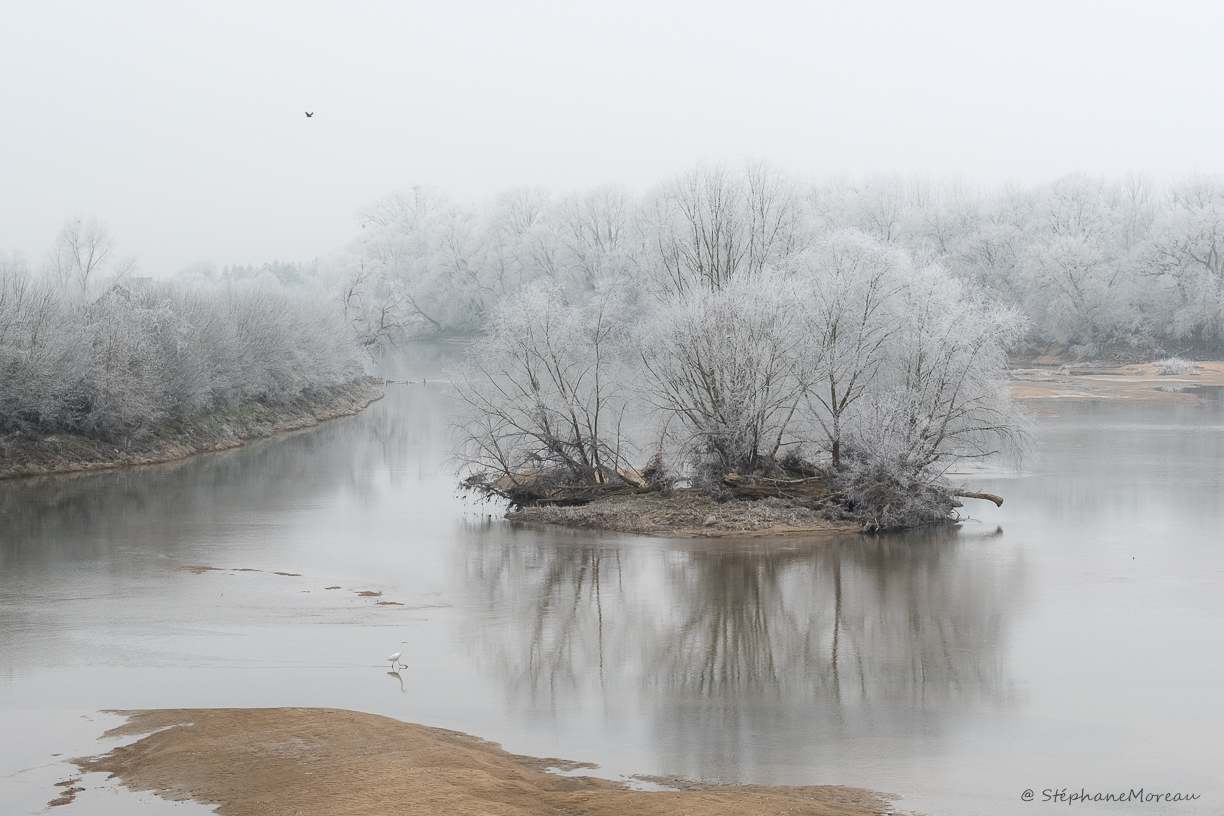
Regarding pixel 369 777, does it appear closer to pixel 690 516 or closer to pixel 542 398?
pixel 690 516

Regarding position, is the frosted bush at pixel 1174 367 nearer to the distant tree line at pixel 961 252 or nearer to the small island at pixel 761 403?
the distant tree line at pixel 961 252

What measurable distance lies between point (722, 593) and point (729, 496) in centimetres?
704

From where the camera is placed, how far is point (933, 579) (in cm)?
2061

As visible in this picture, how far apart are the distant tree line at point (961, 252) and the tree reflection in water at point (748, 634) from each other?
36.1m

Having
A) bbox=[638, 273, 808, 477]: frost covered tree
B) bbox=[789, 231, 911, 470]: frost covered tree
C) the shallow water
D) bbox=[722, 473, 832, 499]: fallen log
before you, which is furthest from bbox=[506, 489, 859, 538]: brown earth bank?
bbox=[789, 231, 911, 470]: frost covered tree

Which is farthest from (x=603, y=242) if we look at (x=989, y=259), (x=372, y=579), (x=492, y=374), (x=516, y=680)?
(x=516, y=680)

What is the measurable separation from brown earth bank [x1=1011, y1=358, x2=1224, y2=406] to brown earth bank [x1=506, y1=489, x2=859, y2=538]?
33979mm

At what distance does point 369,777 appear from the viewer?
9906 mm

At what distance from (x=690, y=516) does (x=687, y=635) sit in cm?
858

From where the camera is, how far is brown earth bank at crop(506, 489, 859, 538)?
81.1 ft

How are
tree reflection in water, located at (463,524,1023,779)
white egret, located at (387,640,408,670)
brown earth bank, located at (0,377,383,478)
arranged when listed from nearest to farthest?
1. tree reflection in water, located at (463,524,1023,779)
2. white egret, located at (387,640,408,670)
3. brown earth bank, located at (0,377,383,478)

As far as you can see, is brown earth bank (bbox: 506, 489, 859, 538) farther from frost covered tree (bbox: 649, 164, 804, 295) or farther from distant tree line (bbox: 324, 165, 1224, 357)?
distant tree line (bbox: 324, 165, 1224, 357)

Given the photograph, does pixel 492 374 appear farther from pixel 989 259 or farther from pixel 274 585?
pixel 989 259

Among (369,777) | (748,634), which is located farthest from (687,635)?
(369,777)
